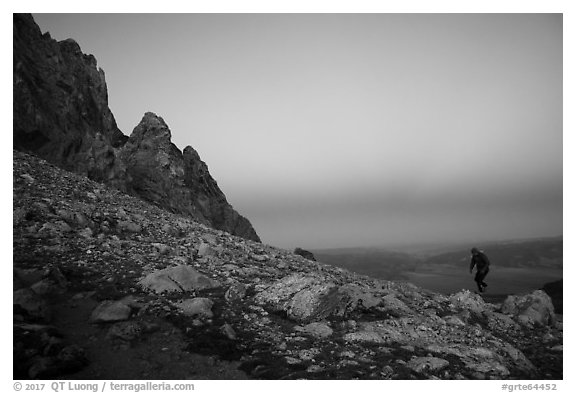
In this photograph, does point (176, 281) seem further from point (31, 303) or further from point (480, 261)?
point (480, 261)

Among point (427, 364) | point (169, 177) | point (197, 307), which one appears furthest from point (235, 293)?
point (169, 177)

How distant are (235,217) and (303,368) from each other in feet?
136

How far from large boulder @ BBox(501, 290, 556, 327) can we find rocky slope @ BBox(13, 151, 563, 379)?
6cm

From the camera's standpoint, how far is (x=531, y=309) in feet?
43.6

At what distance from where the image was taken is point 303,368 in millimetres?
7484

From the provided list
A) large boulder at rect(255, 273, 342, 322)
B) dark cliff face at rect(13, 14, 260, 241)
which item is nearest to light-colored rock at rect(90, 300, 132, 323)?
large boulder at rect(255, 273, 342, 322)

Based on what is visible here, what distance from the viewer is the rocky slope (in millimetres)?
7324

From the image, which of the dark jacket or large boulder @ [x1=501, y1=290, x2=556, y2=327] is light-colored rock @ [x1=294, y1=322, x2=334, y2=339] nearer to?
large boulder @ [x1=501, y1=290, x2=556, y2=327]

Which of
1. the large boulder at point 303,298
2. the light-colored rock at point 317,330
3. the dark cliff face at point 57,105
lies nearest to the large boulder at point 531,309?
the large boulder at point 303,298

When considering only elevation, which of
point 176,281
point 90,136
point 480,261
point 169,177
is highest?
point 90,136

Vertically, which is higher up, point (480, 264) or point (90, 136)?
point (90, 136)

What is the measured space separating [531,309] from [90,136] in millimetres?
38234

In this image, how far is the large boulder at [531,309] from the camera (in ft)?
42.0

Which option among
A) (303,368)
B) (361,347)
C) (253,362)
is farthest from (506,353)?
(253,362)
